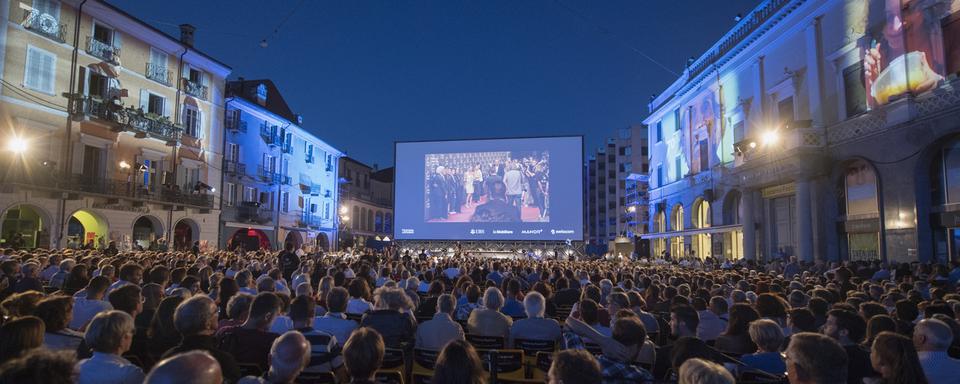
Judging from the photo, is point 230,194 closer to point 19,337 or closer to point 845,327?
point 19,337

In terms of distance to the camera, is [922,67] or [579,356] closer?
[579,356]

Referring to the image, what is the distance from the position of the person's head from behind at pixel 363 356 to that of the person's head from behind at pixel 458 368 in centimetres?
41

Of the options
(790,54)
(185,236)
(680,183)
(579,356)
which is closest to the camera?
(579,356)

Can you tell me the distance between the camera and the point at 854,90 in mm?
19156

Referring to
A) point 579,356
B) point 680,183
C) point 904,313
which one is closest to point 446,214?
point 680,183

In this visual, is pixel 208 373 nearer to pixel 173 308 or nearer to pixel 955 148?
pixel 173 308

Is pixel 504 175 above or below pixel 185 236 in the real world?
above

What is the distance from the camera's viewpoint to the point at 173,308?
5.18 meters

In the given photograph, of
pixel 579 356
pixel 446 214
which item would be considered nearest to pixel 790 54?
pixel 446 214

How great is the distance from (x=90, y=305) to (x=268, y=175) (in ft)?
110

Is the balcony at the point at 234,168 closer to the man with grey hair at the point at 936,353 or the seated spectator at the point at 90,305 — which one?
the seated spectator at the point at 90,305

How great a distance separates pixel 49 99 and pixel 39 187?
356cm

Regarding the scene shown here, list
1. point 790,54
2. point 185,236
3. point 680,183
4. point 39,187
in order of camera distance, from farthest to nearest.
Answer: point 680,183, point 185,236, point 790,54, point 39,187

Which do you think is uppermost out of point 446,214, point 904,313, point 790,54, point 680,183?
point 790,54
